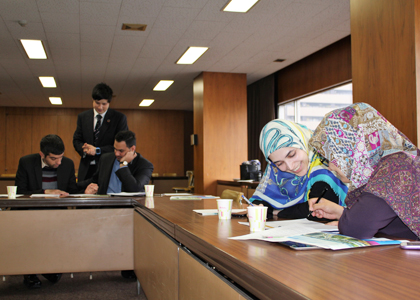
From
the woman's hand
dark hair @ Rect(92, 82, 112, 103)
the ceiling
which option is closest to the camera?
the woman's hand

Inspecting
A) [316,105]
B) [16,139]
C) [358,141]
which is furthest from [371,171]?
[16,139]

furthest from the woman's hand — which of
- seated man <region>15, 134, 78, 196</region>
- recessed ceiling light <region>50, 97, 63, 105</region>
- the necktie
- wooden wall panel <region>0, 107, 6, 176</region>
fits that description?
wooden wall panel <region>0, 107, 6, 176</region>

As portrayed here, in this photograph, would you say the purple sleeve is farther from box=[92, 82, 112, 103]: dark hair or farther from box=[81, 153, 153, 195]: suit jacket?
box=[92, 82, 112, 103]: dark hair

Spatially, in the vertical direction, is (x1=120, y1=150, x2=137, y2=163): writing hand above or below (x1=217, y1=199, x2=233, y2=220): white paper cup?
above

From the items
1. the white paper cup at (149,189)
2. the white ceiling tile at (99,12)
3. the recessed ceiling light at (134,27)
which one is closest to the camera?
the white paper cup at (149,189)

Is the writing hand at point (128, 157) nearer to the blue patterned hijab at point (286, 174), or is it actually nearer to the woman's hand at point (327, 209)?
the blue patterned hijab at point (286, 174)

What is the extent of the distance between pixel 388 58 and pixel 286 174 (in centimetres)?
75

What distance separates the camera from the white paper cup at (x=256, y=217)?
49.2 inches

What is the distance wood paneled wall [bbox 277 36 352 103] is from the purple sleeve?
5.03 metres

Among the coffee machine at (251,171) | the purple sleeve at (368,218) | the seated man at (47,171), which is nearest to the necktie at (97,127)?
the seated man at (47,171)

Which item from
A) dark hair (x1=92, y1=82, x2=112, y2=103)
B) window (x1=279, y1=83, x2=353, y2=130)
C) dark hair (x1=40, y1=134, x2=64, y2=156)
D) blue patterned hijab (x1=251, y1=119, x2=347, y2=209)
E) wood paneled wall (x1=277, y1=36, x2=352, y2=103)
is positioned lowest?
blue patterned hijab (x1=251, y1=119, x2=347, y2=209)

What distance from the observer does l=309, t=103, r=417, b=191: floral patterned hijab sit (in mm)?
1263

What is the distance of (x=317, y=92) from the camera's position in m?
6.73

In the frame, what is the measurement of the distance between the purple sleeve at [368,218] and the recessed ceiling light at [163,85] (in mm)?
7069
